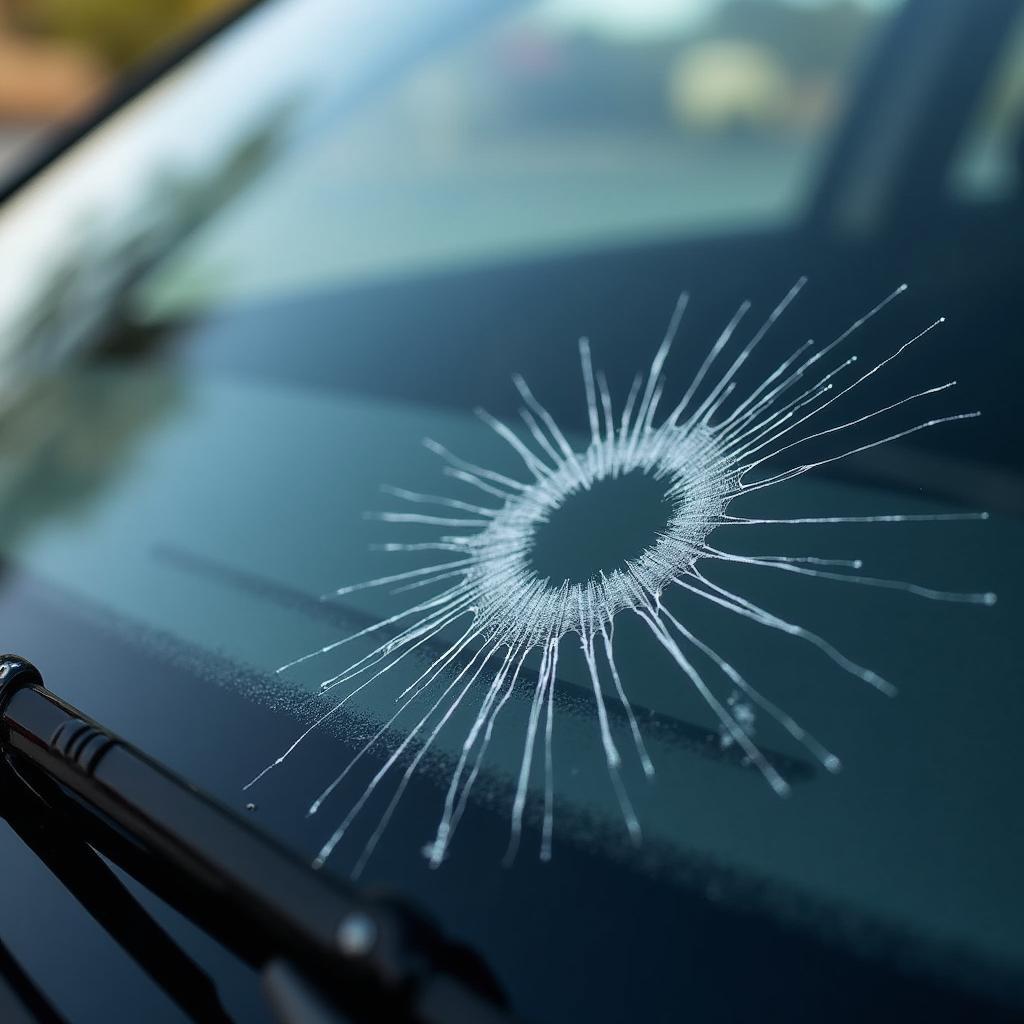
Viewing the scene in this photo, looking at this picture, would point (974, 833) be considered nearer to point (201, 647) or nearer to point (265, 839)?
point (265, 839)

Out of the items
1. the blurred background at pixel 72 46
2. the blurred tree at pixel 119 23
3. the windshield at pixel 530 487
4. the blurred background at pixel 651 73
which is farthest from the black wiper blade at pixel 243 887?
the blurred tree at pixel 119 23

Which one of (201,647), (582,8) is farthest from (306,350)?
(582,8)

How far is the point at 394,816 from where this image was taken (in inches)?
29.9

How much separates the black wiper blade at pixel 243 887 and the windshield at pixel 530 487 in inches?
1.9

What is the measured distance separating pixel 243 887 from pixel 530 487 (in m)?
0.42

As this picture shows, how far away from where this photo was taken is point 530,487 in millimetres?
988

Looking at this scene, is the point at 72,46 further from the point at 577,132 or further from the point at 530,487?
the point at 530,487

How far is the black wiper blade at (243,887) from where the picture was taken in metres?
0.63


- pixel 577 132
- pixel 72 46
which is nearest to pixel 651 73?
pixel 577 132

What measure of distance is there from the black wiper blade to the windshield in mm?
48

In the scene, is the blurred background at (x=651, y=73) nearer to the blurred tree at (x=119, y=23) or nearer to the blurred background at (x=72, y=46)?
the blurred background at (x=72, y=46)

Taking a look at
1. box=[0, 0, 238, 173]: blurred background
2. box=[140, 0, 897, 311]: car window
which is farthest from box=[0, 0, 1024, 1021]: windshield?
box=[0, 0, 238, 173]: blurred background

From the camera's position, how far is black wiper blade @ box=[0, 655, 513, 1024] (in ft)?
2.06

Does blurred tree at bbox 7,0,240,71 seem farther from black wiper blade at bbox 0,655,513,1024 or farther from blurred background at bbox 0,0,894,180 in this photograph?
black wiper blade at bbox 0,655,513,1024
